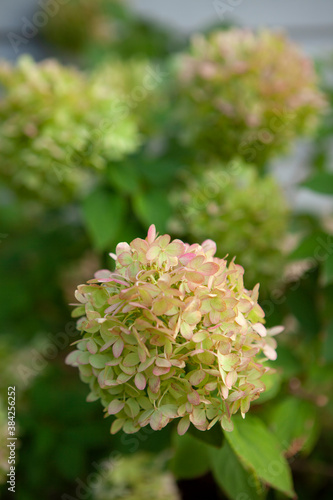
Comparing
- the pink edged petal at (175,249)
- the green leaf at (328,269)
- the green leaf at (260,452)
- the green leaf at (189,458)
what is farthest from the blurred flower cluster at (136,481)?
the pink edged petal at (175,249)

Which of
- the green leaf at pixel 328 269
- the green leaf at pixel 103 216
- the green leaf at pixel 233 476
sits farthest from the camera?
the green leaf at pixel 103 216

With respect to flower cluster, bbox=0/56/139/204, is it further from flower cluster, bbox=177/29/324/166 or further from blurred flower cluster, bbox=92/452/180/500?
Result: blurred flower cluster, bbox=92/452/180/500

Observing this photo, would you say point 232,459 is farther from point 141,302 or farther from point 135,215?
point 135,215

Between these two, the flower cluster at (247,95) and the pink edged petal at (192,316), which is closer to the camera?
the pink edged petal at (192,316)

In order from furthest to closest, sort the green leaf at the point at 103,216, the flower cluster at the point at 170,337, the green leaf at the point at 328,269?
the green leaf at the point at 103,216 → the green leaf at the point at 328,269 → the flower cluster at the point at 170,337

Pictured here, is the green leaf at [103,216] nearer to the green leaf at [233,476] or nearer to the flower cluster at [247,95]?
the flower cluster at [247,95]

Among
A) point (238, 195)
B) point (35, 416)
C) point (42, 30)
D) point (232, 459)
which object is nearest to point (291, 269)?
point (238, 195)
